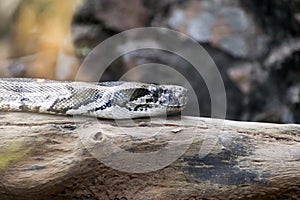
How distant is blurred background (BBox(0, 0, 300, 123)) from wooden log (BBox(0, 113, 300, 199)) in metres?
1.79

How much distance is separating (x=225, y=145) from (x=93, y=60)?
2.19 meters

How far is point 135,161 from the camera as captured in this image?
5.77 ft

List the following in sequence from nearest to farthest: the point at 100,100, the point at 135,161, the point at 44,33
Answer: the point at 135,161
the point at 100,100
the point at 44,33

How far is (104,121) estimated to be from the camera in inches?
74.5

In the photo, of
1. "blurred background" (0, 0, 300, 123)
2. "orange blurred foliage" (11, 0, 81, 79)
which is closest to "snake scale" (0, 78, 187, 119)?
"blurred background" (0, 0, 300, 123)

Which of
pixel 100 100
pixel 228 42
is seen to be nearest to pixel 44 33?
pixel 228 42

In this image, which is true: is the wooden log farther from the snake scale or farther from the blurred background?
the blurred background

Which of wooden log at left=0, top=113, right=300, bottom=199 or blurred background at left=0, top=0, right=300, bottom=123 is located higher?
blurred background at left=0, top=0, right=300, bottom=123

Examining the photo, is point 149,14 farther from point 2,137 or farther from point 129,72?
point 2,137

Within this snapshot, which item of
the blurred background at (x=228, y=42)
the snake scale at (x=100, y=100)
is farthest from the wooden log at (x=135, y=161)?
the blurred background at (x=228, y=42)

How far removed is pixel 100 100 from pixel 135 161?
12.8 inches

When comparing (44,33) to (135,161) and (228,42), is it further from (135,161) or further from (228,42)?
(135,161)

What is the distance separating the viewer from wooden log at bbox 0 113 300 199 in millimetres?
1701

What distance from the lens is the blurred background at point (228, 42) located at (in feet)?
12.4
